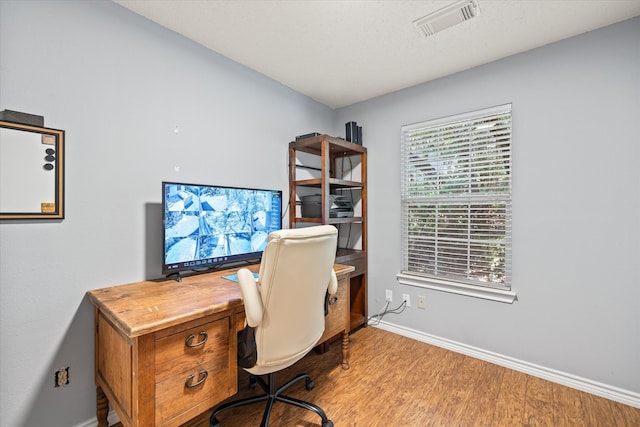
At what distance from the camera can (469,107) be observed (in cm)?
238

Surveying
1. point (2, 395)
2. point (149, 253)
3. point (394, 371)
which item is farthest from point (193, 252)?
point (394, 371)

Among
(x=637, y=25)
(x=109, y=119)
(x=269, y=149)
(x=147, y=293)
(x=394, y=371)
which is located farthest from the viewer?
(x=269, y=149)

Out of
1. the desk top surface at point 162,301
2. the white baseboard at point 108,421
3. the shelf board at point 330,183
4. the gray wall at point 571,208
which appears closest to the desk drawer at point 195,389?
the desk top surface at point 162,301

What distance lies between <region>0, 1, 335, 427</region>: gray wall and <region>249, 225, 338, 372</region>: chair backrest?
97 cm

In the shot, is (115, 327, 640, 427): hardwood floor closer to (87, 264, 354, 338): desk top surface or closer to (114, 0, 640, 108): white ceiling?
(87, 264, 354, 338): desk top surface

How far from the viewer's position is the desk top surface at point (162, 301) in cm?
110

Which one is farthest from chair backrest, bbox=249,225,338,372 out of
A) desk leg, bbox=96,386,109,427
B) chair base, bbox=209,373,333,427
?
desk leg, bbox=96,386,109,427

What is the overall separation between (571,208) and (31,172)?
3.19m

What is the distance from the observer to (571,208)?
1.94 metres

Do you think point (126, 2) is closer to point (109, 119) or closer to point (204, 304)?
point (109, 119)

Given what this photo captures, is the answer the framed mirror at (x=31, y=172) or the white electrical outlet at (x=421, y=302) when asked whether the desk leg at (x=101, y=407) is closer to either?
the framed mirror at (x=31, y=172)

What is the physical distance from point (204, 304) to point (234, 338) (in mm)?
238

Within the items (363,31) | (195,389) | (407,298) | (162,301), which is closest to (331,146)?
(363,31)

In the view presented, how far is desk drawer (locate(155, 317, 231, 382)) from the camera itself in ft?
3.69
